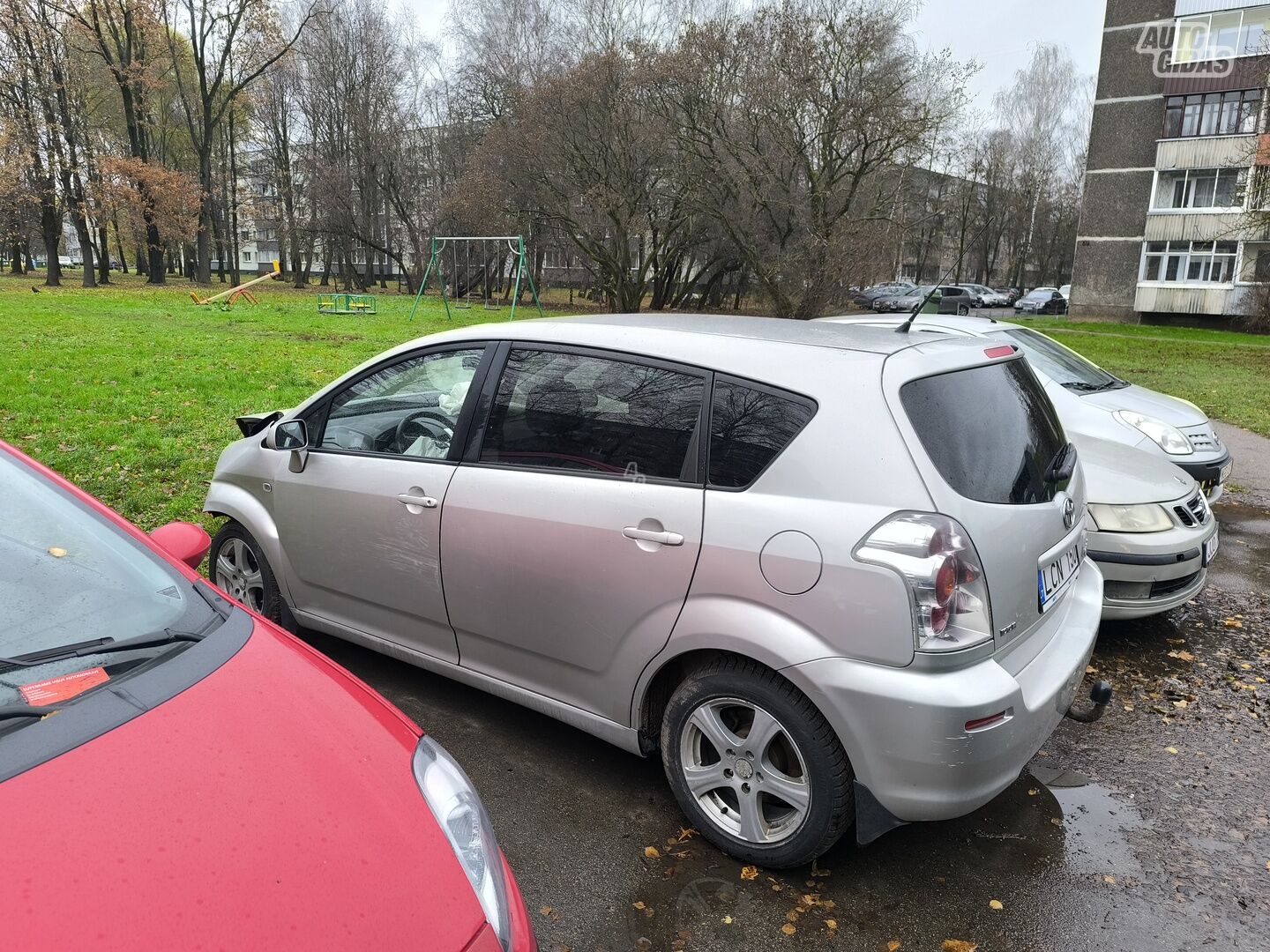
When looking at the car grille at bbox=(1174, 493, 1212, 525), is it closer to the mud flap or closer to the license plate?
the license plate

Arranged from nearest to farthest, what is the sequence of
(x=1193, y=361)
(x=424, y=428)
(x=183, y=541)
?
1. (x=183, y=541)
2. (x=424, y=428)
3. (x=1193, y=361)

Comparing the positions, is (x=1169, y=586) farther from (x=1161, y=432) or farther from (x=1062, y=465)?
(x=1161, y=432)

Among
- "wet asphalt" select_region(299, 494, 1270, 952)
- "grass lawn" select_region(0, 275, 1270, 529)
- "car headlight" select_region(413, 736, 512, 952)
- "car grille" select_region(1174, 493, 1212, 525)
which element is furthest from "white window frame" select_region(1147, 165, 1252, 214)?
"car headlight" select_region(413, 736, 512, 952)

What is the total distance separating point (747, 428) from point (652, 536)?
47cm

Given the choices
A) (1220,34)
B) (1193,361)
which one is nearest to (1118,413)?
(1193,361)

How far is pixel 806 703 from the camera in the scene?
2586 mm

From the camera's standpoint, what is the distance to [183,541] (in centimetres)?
267

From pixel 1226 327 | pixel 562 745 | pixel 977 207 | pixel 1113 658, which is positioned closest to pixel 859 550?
pixel 562 745

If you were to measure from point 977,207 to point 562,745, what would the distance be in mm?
57914

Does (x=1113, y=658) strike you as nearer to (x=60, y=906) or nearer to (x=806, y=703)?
(x=806, y=703)

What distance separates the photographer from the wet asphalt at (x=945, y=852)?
8.49 ft

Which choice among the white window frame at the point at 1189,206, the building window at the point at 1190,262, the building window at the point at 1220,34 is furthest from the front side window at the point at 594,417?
the building window at the point at 1220,34

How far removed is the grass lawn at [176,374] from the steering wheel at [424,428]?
3264 mm

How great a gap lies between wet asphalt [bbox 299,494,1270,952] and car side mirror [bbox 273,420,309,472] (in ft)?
3.50
